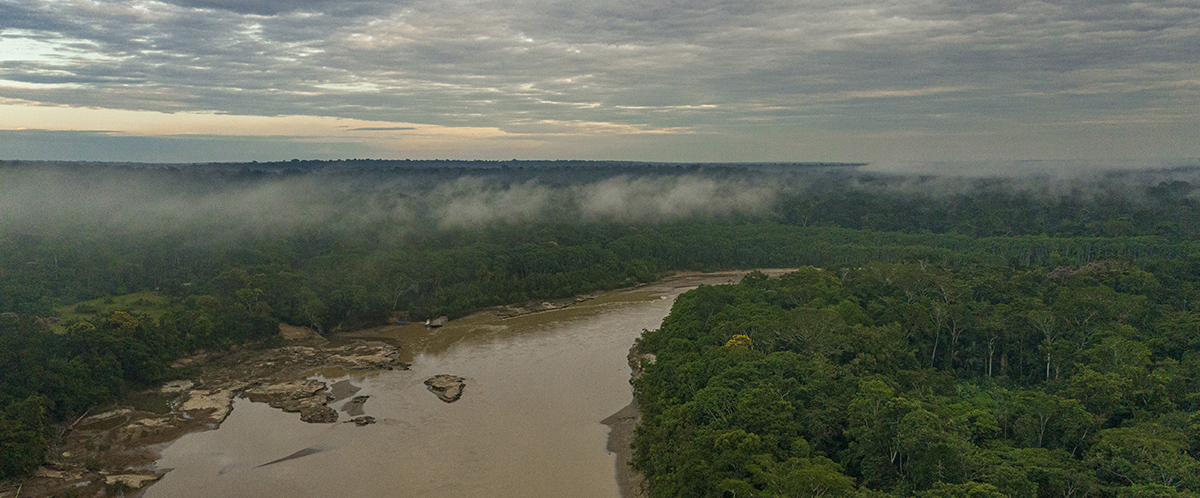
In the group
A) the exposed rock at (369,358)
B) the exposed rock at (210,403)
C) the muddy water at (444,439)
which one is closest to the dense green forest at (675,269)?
the exposed rock at (210,403)

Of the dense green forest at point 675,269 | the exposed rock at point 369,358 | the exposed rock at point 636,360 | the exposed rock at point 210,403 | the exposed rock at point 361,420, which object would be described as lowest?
the exposed rock at point 361,420

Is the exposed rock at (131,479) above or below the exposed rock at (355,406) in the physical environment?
below

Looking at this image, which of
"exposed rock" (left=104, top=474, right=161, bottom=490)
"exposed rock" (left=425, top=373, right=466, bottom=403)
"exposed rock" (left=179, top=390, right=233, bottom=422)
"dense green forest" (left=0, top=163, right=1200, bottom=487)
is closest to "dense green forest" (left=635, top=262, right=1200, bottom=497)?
"dense green forest" (left=0, top=163, right=1200, bottom=487)

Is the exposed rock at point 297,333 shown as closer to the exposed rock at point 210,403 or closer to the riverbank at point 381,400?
the riverbank at point 381,400

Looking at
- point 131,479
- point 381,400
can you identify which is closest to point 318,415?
point 381,400

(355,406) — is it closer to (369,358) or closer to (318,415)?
(318,415)

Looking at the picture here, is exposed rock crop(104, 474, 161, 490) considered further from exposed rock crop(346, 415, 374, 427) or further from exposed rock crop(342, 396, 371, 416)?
exposed rock crop(342, 396, 371, 416)
